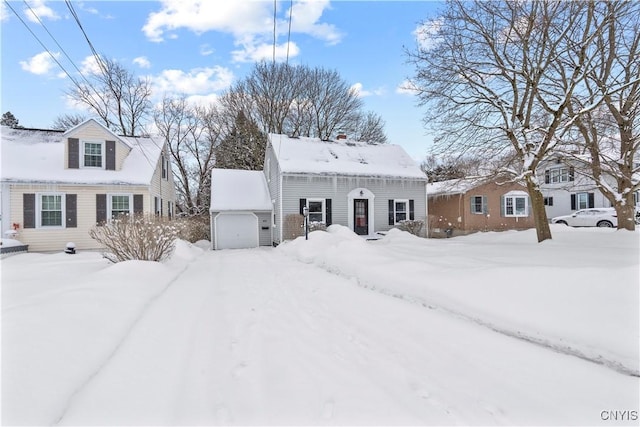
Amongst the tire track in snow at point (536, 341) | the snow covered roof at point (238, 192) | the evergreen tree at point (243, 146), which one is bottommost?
the tire track in snow at point (536, 341)

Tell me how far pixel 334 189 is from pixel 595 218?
55.7 ft

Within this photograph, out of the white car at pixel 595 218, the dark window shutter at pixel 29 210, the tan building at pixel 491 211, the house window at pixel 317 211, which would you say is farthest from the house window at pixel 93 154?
the white car at pixel 595 218

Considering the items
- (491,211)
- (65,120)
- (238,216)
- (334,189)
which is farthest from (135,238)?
(65,120)

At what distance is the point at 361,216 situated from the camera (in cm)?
1683

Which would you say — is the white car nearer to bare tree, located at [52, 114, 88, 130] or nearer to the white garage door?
the white garage door

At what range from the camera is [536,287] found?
4504 millimetres

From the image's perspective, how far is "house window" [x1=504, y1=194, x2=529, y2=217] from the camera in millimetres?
22203

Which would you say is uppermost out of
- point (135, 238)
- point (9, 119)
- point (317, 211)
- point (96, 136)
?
point (9, 119)

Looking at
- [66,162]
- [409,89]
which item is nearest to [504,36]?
[409,89]

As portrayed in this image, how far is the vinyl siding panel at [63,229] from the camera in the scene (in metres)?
12.7

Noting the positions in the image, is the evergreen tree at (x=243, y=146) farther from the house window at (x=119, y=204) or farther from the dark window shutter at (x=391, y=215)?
the dark window shutter at (x=391, y=215)

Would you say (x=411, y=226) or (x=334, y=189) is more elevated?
(x=334, y=189)

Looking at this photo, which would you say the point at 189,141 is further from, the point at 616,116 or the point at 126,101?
the point at 616,116

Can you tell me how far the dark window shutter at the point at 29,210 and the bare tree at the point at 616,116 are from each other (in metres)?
19.7
